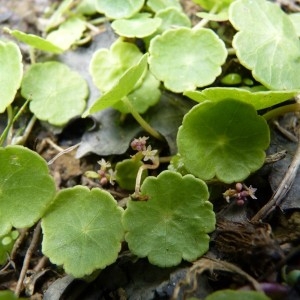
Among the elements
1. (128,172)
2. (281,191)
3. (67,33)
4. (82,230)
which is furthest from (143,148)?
(67,33)

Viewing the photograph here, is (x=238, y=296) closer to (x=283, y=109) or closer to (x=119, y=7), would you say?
(x=283, y=109)

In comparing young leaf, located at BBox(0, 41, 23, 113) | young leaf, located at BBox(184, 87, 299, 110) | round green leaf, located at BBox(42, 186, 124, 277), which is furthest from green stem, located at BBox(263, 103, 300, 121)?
young leaf, located at BBox(0, 41, 23, 113)

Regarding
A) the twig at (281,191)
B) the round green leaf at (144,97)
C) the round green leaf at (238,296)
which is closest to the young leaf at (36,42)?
the round green leaf at (144,97)

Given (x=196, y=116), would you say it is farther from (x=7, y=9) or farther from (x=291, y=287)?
(x=7, y=9)

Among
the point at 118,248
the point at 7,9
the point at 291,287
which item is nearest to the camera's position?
the point at 291,287

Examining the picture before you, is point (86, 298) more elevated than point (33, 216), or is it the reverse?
point (33, 216)

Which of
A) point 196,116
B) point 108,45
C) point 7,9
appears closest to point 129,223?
point 196,116
